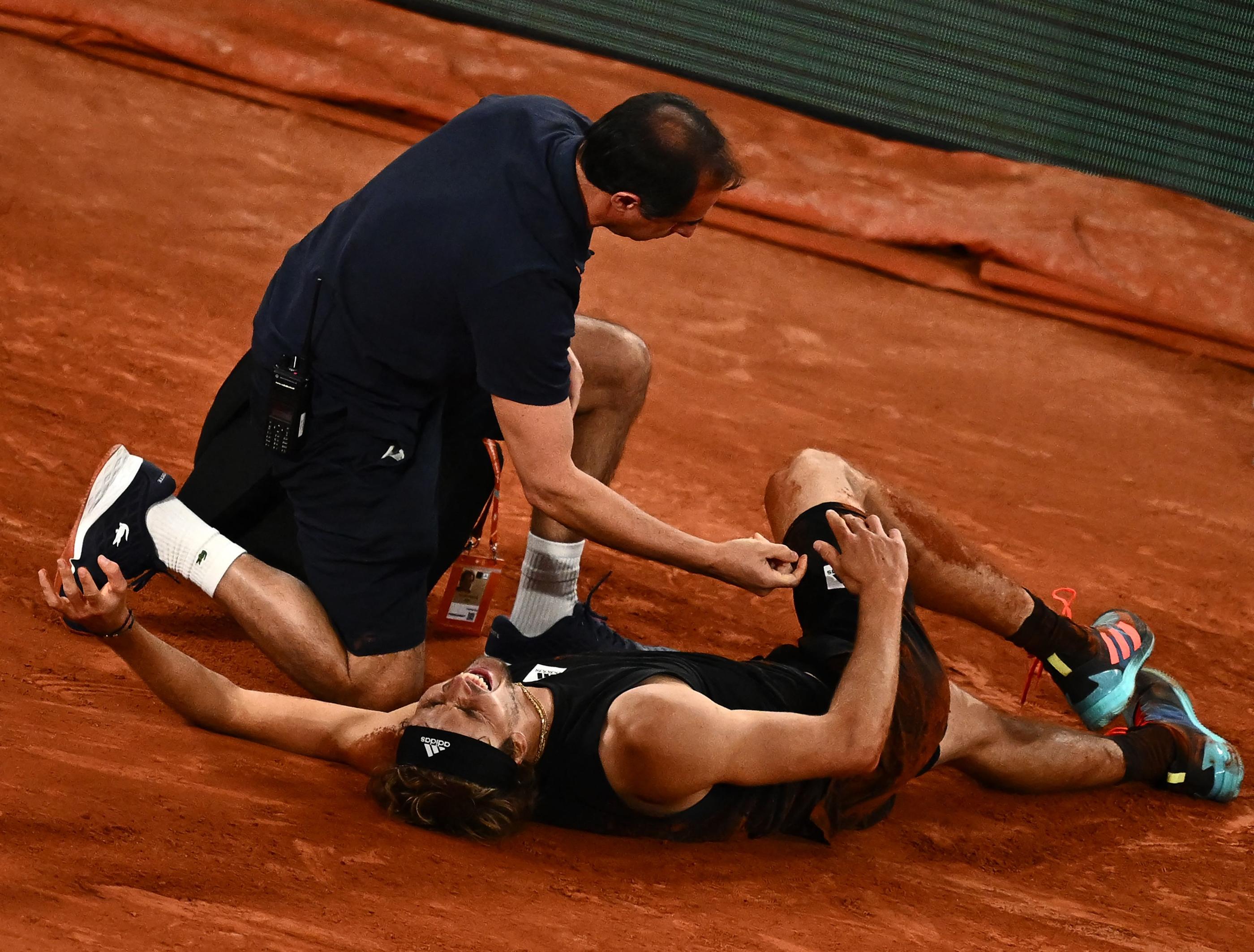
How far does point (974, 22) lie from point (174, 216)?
13.0 feet

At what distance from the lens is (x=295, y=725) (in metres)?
2.61

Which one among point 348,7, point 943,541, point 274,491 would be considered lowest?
point 274,491

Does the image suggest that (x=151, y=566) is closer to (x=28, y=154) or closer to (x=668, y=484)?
(x=668, y=484)

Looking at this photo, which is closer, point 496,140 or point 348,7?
point 496,140

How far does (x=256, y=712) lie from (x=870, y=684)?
48.7 inches

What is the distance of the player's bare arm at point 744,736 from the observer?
7.38ft

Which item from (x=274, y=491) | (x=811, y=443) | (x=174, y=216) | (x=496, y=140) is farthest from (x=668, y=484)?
(x=174, y=216)

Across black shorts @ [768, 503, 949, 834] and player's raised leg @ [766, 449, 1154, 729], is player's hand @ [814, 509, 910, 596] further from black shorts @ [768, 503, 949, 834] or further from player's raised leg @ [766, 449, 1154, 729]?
player's raised leg @ [766, 449, 1154, 729]

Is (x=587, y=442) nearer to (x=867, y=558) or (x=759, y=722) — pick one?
(x=867, y=558)

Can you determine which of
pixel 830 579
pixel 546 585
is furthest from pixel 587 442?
pixel 830 579

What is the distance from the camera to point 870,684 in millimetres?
2389

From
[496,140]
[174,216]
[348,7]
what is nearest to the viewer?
[496,140]

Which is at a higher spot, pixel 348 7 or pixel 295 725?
pixel 348 7

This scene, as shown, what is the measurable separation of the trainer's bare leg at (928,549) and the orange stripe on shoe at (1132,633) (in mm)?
384
